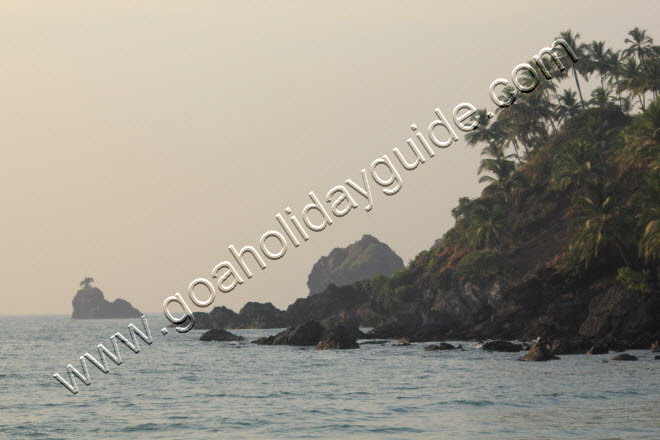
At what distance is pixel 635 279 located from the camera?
55500 millimetres

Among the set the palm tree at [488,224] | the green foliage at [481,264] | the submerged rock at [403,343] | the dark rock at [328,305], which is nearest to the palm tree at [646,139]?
the green foliage at [481,264]

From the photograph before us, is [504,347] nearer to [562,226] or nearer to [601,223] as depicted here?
[601,223]

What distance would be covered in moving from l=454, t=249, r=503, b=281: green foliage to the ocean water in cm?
2890

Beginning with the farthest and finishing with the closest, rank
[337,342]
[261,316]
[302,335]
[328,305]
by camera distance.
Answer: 1. [261,316]
2. [328,305]
3. [302,335]
4. [337,342]

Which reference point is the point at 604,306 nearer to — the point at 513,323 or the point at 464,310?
the point at 513,323

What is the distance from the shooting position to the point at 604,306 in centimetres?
5562

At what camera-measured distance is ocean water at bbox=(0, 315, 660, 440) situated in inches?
928

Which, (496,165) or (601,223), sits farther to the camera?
(496,165)

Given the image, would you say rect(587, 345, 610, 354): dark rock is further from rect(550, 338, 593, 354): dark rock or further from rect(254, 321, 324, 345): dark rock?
rect(254, 321, 324, 345): dark rock

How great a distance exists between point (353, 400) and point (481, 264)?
171ft

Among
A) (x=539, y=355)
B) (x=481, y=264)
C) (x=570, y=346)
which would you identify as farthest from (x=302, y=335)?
(x=539, y=355)

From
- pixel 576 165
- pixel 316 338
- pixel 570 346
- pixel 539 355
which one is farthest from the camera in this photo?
pixel 316 338

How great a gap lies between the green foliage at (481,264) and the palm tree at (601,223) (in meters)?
19.5

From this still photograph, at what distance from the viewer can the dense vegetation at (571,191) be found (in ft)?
191
